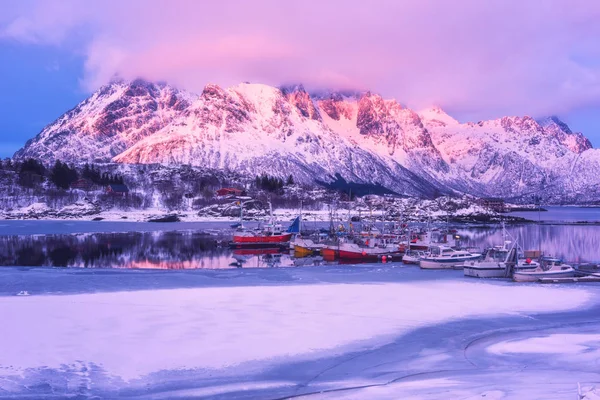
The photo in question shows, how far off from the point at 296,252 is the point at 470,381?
6253cm

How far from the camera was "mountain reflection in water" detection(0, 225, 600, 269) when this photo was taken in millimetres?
64062

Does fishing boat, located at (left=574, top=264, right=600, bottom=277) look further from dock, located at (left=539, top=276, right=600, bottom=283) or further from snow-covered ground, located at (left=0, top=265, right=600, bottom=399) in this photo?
snow-covered ground, located at (left=0, top=265, right=600, bottom=399)

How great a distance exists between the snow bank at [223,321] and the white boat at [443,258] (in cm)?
1665

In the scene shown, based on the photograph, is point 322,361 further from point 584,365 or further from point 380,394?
point 584,365

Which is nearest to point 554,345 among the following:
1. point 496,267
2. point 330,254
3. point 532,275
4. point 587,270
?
point 532,275

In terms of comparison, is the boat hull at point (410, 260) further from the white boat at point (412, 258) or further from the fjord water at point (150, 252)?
the fjord water at point (150, 252)

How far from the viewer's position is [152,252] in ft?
251

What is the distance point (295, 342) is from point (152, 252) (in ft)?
181

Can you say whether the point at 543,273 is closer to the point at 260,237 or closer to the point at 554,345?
the point at 554,345

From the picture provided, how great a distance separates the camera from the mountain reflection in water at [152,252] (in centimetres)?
6406

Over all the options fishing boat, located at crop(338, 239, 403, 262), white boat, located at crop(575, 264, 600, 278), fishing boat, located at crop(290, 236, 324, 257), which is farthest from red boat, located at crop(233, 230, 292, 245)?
white boat, located at crop(575, 264, 600, 278)

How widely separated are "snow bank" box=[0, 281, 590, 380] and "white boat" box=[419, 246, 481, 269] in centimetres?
1665

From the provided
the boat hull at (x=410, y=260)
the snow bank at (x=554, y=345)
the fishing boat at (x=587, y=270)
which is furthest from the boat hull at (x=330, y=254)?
the snow bank at (x=554, y=345)

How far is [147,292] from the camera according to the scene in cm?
3800
